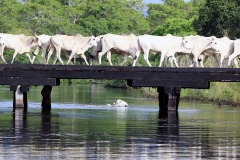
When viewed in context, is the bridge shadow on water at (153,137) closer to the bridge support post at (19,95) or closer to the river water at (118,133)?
the river water at (118,133)

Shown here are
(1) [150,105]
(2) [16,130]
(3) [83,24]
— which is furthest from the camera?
(3) [83,24]

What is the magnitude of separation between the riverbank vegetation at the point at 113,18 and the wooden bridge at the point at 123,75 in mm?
15863

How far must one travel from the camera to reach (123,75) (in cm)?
3095

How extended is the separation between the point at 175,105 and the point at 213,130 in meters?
6.14

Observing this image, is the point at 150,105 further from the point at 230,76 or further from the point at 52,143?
the point at 52,143

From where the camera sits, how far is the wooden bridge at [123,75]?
30703mm

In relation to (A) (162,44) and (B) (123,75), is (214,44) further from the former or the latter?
(B) (123,75)

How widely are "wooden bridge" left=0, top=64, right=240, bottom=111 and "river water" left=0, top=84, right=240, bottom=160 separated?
1155 millimetres

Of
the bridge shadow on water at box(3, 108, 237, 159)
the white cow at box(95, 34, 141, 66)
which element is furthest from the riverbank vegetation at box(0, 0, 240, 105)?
the bridge shadow on water at box(3, 108, 237, 159)

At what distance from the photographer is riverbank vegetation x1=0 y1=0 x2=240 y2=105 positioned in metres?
50.9

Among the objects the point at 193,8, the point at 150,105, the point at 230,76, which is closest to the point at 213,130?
the point at 230,76

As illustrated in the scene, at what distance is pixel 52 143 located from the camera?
2208 cm

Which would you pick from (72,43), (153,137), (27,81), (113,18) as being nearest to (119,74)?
(72,43)

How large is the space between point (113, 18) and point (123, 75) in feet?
246
